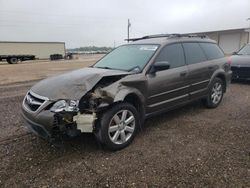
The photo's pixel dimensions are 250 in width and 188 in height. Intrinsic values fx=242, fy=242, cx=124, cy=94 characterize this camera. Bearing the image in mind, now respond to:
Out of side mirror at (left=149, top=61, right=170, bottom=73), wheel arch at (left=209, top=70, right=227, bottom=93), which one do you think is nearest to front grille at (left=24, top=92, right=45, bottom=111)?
side mirror at (left=149, top=61, right=170, bottom=73)

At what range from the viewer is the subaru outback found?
11.1 ft

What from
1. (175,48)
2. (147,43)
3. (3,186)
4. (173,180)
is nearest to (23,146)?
(3,186)

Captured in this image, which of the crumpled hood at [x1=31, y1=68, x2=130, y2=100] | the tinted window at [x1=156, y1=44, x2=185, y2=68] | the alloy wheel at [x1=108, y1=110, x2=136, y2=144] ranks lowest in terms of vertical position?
the alloy wheel at [x1=108, y1=110, x2=136, y2=144]

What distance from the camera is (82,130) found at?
11.2 feet

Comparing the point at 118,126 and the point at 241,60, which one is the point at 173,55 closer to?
the point at 118,126

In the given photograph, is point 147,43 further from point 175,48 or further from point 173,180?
point 173,180

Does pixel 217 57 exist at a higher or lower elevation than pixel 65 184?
higher

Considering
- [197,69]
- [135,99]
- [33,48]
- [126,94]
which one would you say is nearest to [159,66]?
[135,99]

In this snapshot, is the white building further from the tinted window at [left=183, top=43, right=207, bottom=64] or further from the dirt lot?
the tinted window at [left=183, top=43, right=207, bottom=64]

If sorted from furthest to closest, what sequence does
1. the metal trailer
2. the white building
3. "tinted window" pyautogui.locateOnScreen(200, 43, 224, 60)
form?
the white building < the metal trailer < "tinted window" pyautogui.locateOnScreen(200, 43, 224, 60)

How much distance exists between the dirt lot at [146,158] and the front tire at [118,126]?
159 mm

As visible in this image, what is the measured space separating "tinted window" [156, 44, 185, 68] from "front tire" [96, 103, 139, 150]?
125cm

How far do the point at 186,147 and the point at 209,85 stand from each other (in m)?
2.37

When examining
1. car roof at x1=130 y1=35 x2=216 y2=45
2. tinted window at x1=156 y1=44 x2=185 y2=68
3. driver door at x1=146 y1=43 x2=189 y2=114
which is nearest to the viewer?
driver door at x1=146 y1=43 x2=189 y2=114
